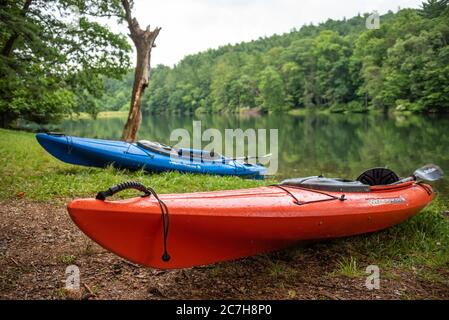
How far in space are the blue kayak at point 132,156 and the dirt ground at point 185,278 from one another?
4160 mm

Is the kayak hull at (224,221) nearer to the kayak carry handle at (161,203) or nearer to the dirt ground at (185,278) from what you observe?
the kayak carry handle at (161,203)

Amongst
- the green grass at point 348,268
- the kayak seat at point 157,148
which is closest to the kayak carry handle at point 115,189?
the green grass at point 348,268

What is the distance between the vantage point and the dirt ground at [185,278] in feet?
11.1

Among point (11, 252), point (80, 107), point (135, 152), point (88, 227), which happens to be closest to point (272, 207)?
point (88, 227)

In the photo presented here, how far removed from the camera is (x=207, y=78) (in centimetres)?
10162

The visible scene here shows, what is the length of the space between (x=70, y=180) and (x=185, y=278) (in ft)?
15.4

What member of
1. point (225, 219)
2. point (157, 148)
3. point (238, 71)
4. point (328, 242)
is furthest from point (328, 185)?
point (238, 71)

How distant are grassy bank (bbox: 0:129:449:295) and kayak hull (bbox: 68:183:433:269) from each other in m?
0.23

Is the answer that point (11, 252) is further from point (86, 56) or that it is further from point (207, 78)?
point (207, 78)

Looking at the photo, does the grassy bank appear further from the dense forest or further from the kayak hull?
the dense forest

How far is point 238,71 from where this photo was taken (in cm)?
9056

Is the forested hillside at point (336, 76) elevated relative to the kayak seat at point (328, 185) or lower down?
elevated

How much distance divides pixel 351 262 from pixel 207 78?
100m

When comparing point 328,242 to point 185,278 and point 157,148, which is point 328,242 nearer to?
point 185,278
